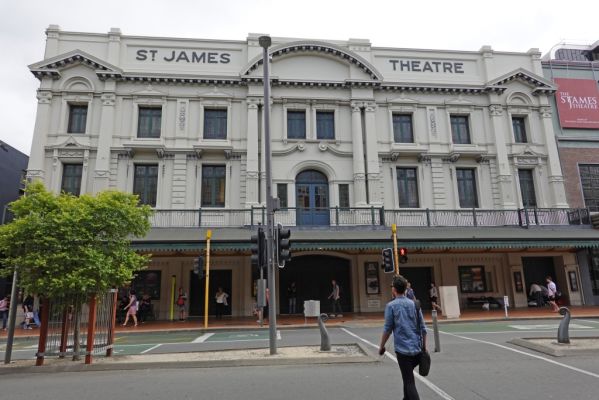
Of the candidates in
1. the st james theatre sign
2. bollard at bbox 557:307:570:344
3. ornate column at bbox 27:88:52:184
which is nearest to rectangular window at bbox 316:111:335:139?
the st james theatre sign

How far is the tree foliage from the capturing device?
8.55 meters

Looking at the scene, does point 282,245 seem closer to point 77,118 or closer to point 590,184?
point 77,118

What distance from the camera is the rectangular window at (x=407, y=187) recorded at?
21.6 metres

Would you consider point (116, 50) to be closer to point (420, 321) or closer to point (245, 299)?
point (245, 299)

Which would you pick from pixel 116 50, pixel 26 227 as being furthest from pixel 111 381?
pixel 116 50

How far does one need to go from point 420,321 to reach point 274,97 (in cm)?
1843

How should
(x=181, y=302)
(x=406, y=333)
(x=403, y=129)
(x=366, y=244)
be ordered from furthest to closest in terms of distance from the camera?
(x=403, y=129), (x=181, y=302), (x=366, y=244), (x=406, y=333)

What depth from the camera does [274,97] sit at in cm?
2178

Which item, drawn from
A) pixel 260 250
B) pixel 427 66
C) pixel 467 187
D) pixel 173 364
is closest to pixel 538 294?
pixel 467 187

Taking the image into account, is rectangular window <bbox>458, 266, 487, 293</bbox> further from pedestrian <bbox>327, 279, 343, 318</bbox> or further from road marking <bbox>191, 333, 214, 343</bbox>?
road marking <bbox>191, 333, 214, 343</bbox>

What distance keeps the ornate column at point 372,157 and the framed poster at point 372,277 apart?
10.0 feet

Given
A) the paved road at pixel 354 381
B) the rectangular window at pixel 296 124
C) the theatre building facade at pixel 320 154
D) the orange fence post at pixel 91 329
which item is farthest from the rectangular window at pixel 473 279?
the orange fence post at pixel 91 329

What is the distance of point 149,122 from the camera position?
21281 mm

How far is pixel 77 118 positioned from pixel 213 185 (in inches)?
297
